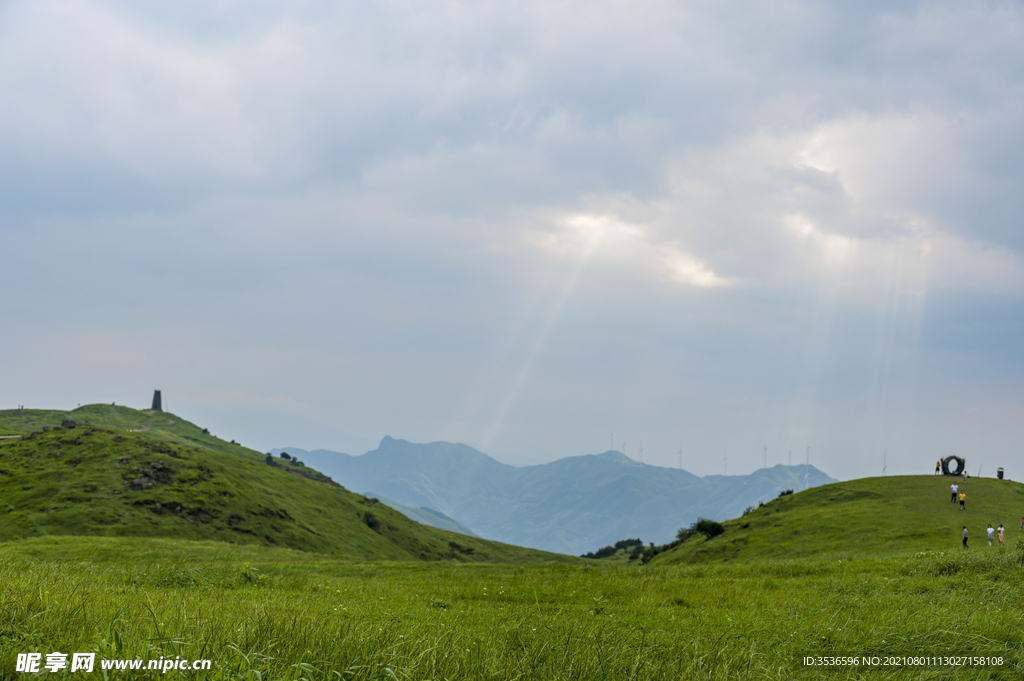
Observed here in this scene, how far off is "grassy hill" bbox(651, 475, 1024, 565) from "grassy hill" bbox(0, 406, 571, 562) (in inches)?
2687

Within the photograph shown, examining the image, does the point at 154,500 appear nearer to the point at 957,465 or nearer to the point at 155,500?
the point at 155,500

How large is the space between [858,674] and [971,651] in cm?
272

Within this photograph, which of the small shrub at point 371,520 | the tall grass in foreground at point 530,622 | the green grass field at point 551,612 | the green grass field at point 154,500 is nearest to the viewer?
the tall grass in foreground at point 530,622

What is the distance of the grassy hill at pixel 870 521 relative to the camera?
53.3m

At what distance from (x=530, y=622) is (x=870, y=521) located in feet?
229

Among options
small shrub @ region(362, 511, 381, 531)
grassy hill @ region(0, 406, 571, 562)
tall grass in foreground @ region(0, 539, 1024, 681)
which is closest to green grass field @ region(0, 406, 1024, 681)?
tall grass in foreground @ region(0, 539, 1024, 681)

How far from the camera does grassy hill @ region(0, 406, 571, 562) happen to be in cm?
7775

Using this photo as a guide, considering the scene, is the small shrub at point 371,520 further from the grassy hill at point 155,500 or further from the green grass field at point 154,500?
the green grass field at point 154,500

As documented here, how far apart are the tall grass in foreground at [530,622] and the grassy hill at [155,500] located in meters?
75.7

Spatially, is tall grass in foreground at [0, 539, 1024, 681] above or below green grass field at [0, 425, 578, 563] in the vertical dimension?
above

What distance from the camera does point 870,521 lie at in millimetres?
63625

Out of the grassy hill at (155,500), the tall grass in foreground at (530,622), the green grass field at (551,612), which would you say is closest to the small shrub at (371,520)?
the grassy hill at (155,500)

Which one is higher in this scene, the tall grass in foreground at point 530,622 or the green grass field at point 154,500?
the tall grass in foreground at point 530,622

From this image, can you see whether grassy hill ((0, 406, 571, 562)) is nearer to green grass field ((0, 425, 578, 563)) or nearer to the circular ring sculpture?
green grass field ((0, 425, 578, 563))
